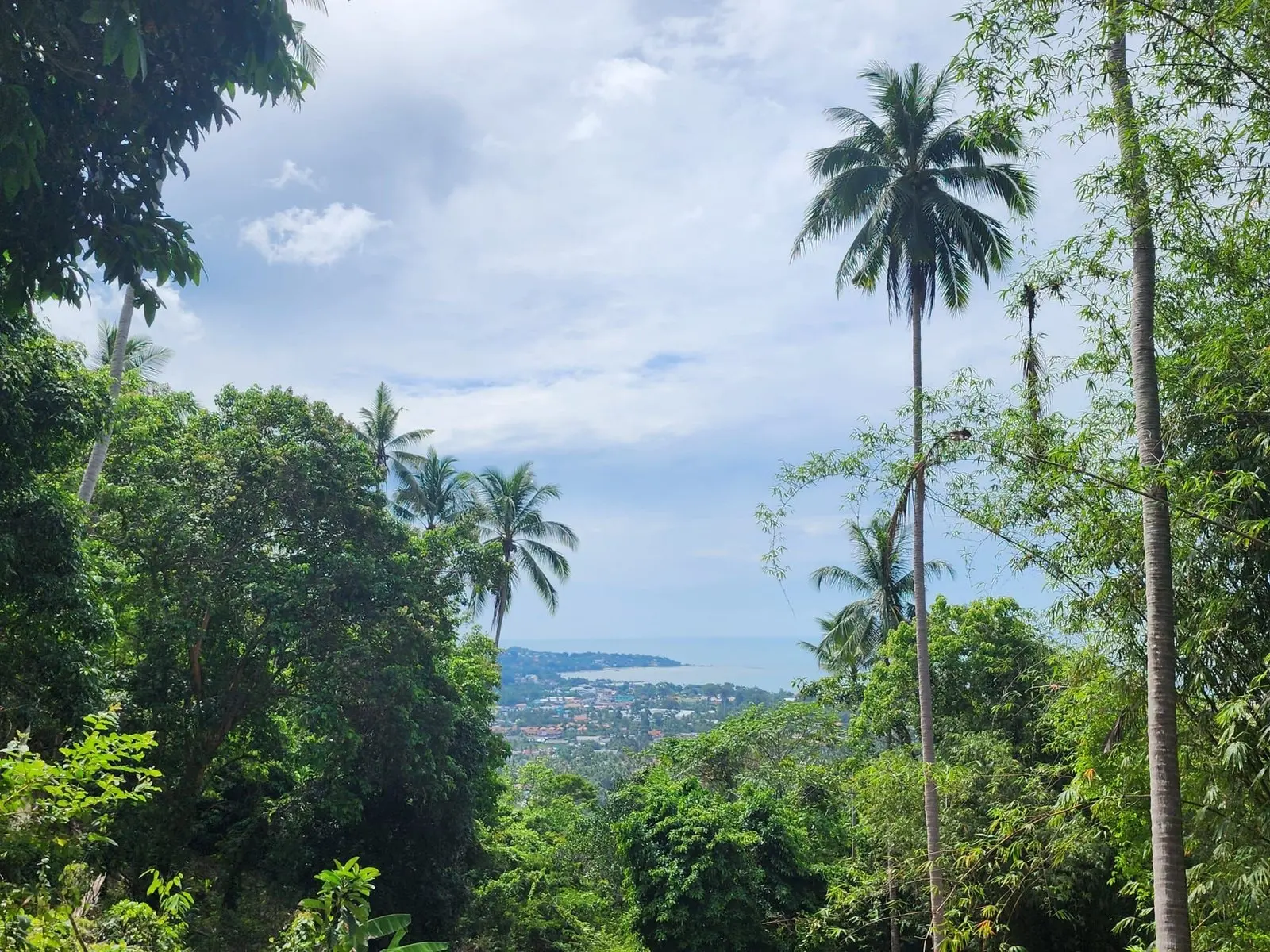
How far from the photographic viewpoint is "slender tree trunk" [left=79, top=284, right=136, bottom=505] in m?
10.4

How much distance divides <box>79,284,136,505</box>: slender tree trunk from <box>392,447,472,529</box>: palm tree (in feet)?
43.1

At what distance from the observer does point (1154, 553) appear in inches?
181

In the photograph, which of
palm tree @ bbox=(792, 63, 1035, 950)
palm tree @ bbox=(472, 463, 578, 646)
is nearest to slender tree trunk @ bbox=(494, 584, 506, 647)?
palm tree @ bbox=(472, 463, 578, 646)

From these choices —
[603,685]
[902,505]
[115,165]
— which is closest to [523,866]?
[902,505]

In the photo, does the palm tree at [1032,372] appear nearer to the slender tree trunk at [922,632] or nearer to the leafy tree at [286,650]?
the slender tree trunk at [922,632]

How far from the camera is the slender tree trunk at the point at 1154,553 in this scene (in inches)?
169

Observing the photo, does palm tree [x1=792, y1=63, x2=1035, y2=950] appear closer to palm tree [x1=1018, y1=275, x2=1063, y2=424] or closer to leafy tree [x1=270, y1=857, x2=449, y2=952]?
palm tree [x1=1018, y1=275, x2=1063, y2=424]

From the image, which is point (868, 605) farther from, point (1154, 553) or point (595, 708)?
point (595, 708)

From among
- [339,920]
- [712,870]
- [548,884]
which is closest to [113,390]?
[339,920]

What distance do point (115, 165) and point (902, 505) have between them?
19.8 ft

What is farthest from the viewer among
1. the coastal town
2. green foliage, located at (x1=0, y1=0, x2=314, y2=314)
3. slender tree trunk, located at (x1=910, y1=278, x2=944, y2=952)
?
the coastal town

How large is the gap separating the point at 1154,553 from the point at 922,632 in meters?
5.69

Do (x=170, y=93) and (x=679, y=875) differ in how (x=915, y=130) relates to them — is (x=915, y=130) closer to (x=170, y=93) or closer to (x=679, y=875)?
(x=170, y=93)

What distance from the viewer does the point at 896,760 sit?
447 inches
